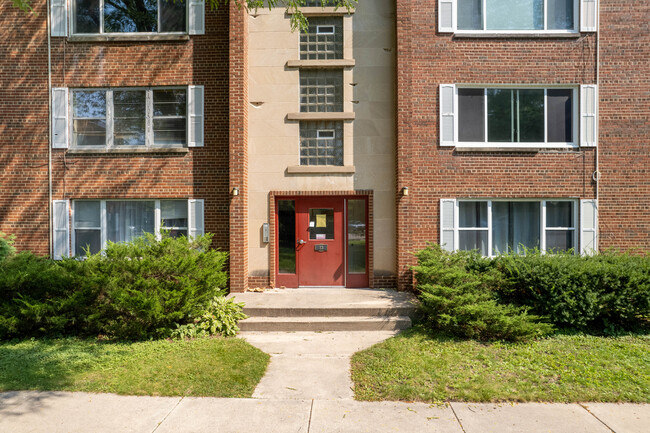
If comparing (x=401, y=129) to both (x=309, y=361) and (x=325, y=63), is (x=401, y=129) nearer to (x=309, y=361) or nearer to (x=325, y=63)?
(x=325, y=63)

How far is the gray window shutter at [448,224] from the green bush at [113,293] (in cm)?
518

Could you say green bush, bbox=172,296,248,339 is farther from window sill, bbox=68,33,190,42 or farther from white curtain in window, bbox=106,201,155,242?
window sill, bbox=68,33,190,42

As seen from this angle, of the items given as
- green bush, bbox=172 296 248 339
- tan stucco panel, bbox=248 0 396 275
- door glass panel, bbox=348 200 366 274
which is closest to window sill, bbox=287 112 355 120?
tan stucco panel, bbox=248 0 396 275

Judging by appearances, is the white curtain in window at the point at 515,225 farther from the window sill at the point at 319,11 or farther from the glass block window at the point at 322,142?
the window sill at the point at 319,11

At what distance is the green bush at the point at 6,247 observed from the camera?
8414mm

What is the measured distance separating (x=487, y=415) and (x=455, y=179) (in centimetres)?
577

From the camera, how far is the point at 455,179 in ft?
29.0

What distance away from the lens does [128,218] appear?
30.0 ft

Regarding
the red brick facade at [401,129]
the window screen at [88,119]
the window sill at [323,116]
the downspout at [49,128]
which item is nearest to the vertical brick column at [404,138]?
the red brick facade at [401,129]

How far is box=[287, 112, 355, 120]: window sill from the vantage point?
29.0 ft

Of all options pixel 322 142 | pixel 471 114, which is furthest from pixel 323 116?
pixel 471 114

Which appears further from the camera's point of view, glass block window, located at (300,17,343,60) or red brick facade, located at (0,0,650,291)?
glass block window, located at (300,17,343,60)

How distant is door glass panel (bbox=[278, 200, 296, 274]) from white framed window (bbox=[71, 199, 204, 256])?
2277mm

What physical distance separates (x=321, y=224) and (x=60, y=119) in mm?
6777
